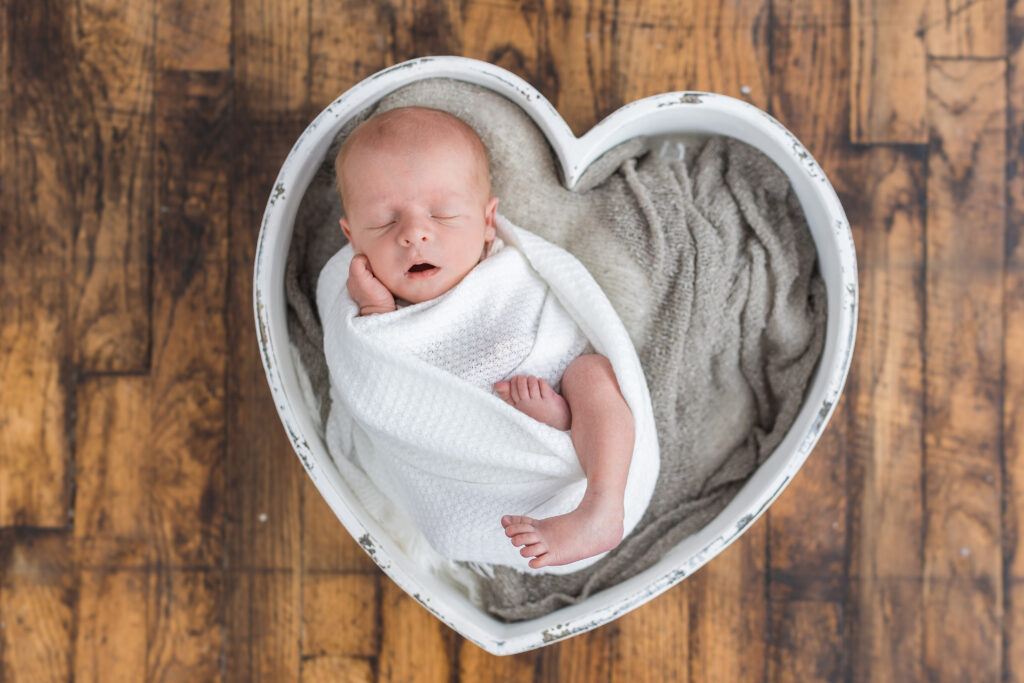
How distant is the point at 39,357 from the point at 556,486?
0.79 meters

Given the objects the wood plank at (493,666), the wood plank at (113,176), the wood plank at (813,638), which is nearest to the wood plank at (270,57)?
the wood plank at (113,176)

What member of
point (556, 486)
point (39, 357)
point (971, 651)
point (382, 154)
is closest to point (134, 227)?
point (39, 357)

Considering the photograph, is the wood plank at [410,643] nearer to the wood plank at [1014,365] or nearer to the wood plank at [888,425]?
the wood plank at [888,425]

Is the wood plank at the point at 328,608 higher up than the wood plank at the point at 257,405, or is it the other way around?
the wood plank at the point at 257,405

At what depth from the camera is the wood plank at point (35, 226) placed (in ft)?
3.58

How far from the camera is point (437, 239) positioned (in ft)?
2.84

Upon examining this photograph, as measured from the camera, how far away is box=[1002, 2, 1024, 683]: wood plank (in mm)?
1081

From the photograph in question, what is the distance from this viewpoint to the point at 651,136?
1038 mm

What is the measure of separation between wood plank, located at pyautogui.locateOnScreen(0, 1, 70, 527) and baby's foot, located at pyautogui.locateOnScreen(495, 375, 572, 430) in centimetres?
68

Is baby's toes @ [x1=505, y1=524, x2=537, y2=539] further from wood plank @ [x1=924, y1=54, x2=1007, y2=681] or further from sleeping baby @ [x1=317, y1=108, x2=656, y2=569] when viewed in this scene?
wood plank @ [x1=924, y1=54, x2=1007, y2=681]

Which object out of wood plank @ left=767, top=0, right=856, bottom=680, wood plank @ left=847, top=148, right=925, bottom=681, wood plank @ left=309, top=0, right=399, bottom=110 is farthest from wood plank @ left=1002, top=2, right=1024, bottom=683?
wood plank @ left=309, top=0, right=399, bottom=110

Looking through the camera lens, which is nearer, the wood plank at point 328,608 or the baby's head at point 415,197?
the baby's head at point 415,197

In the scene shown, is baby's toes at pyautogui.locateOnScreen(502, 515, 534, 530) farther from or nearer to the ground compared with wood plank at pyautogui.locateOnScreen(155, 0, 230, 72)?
nearer to the ground

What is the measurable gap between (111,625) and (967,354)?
1.32 m
